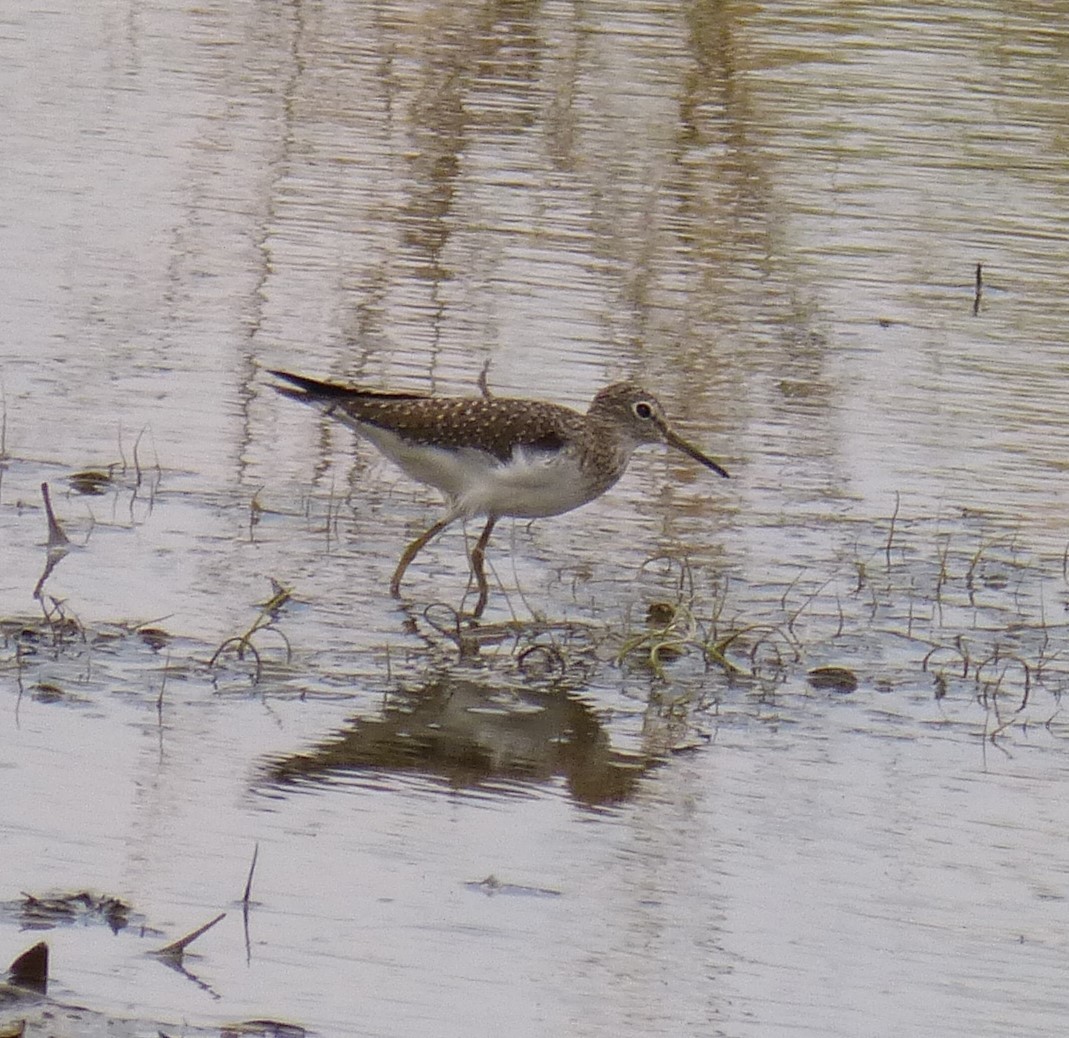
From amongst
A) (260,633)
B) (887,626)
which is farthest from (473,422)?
(887,626)

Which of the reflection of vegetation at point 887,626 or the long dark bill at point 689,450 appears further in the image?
the long dark bill at point 689,450

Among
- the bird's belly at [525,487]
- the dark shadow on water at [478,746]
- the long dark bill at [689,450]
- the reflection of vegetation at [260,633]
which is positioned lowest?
the dark shadow on water at [478,746]

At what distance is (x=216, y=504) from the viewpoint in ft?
28.1

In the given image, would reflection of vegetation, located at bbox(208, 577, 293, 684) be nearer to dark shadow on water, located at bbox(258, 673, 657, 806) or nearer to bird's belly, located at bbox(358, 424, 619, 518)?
dark shadow on water, located at bbox(258, 673, 657, 806)

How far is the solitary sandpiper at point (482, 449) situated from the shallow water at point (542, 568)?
0.26 m

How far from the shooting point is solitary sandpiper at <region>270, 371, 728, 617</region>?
26.6 feet

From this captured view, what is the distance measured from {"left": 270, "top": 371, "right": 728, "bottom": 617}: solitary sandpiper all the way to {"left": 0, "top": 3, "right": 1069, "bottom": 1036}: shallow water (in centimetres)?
26

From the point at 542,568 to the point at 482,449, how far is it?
19.7 inches

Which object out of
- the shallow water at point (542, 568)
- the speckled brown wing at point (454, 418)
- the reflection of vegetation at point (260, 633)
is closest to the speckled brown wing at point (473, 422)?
the speckled brown wing at point (454, 418)

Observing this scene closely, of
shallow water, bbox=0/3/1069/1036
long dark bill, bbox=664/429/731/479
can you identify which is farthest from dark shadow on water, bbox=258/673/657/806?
long dark bill, bbox=664/429/731/479

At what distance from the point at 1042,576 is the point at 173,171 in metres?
6.75

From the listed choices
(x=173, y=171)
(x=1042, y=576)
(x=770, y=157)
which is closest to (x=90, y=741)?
(x=1042, y=576)

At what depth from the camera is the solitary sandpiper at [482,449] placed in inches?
319

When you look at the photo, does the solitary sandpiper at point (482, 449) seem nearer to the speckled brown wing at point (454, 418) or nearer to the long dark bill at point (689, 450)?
the speckled brown wing at point (454, 418)
